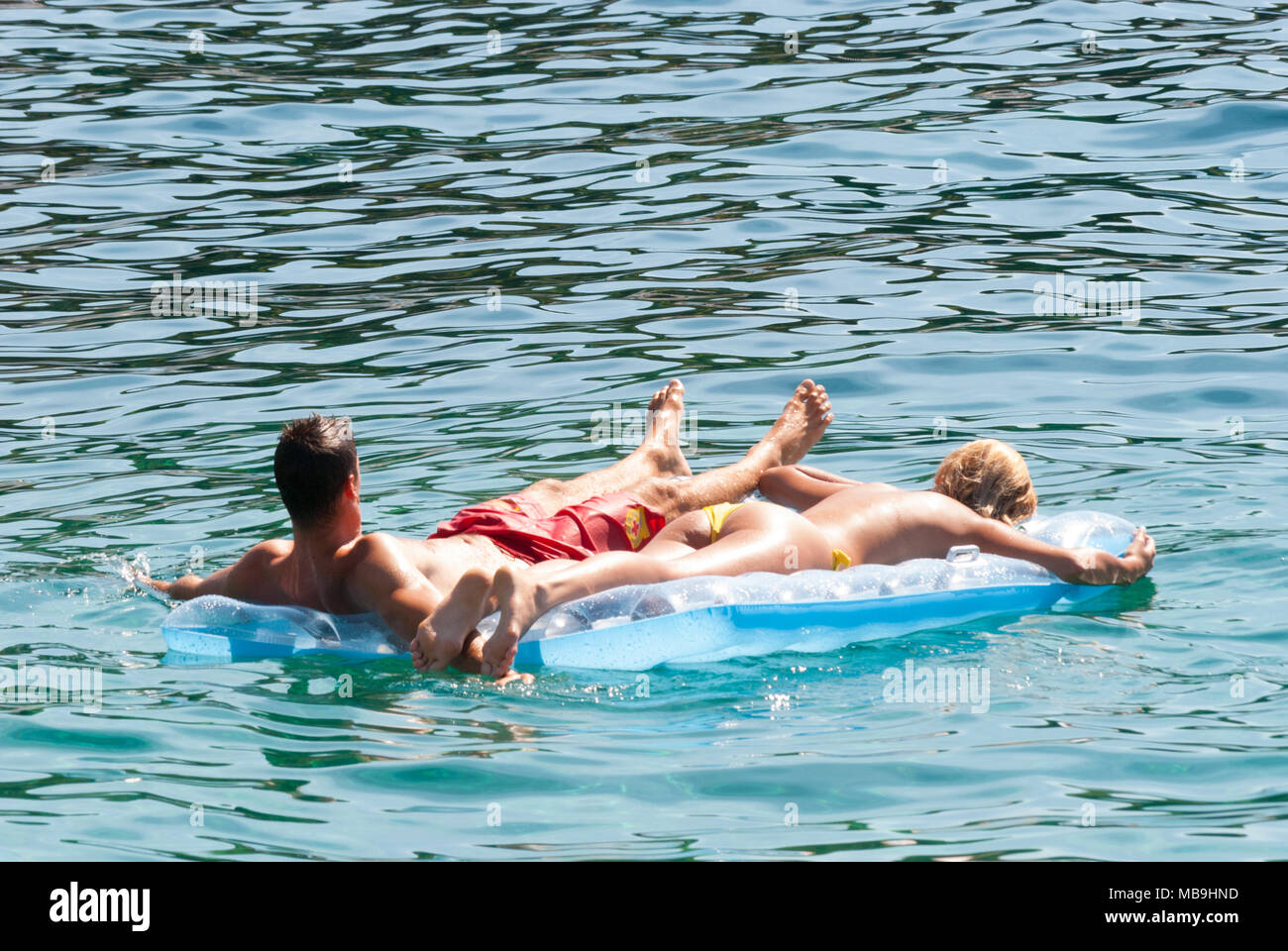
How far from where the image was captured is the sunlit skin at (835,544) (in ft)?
18.7

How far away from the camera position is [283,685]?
17.6ft

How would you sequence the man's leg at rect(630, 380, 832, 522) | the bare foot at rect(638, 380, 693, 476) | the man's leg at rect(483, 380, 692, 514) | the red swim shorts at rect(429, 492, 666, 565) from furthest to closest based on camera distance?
the bare foot at rect(638, 380, 693, 476) < the man's leg at rect(630, 380, 832, 522) < the man's leg at rect(483, 380, 692, 514) < the red swim shorts at rect(429, 492, 666, 565)

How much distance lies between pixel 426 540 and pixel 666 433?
5.15 feet

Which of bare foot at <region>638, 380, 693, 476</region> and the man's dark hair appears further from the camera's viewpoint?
bare foot at <region>638, 380, 693, 476</region>

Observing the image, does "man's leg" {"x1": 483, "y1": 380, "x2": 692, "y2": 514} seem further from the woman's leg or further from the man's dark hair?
the man's dark hair

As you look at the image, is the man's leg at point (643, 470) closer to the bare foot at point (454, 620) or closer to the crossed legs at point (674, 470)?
the crossed legs at point (674, 470)

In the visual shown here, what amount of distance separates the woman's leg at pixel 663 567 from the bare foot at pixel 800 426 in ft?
3.83

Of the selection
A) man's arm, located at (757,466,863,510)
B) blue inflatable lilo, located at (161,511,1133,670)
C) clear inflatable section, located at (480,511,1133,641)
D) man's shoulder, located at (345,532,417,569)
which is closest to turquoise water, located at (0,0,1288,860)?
blue inflatable lilo, located at (161,511,1133,670)

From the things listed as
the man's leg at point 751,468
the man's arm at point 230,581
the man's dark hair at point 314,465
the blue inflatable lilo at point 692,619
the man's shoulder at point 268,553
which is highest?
the man's dark hair at point 314,465

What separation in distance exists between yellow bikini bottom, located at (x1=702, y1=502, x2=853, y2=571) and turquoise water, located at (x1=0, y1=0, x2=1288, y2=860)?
538mm

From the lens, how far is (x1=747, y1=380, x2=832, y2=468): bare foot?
292 inches

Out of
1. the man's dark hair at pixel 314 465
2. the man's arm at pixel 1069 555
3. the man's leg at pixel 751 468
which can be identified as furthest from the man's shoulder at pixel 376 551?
the man's arm at pixel 1069 555

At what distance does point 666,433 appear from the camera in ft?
24.2
